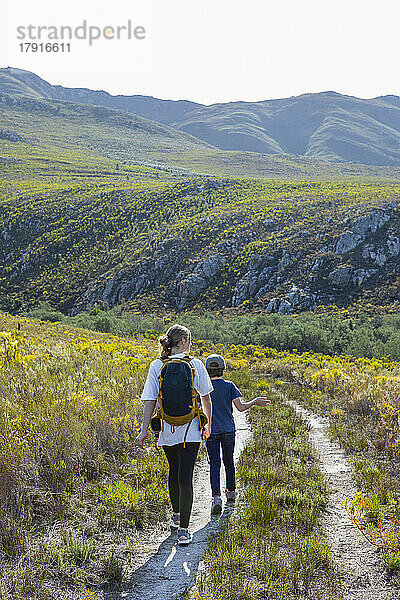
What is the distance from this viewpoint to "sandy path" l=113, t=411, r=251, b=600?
3270 millimetres

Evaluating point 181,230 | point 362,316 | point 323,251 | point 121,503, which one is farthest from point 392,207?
point 121,503

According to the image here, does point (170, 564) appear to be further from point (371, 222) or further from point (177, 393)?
point (371, 222)

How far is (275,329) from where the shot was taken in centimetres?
2945

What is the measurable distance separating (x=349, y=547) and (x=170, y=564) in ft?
5.38

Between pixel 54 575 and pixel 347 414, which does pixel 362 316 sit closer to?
pixel 347 414

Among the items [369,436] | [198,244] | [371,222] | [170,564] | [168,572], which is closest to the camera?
[168,572]

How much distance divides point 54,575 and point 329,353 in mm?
24101

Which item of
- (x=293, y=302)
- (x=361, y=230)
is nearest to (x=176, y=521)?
(x=293, y=302)

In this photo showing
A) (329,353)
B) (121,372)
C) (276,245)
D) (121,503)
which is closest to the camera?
(121,503)

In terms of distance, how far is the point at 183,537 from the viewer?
13.0 feet

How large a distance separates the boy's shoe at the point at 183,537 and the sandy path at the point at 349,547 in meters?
1.30

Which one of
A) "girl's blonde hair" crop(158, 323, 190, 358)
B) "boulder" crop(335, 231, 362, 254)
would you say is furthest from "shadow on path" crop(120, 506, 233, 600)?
"boulder" crop(335, 231, 362, 254)

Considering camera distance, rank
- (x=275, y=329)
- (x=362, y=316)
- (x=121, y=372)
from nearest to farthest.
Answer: (x=121, y=372), (x=275, y=329), (x=362, y=316)

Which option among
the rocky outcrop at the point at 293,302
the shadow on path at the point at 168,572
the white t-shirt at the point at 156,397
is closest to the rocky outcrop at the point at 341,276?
the rocky outcrop at the point at 293,302
